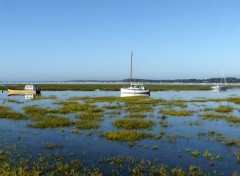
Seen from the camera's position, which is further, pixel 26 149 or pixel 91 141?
pixel 91 141

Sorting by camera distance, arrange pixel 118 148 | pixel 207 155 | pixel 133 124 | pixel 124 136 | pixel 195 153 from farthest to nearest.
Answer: pixel 133 124
pixel 124 136
pixel 118 148
pixel 195 153
pixel 207 155

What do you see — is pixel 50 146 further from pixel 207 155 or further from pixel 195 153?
pixel 207 155

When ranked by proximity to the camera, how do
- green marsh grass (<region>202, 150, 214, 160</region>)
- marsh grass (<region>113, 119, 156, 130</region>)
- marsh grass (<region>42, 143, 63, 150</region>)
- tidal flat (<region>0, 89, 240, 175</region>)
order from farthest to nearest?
marsh grass (<region>113, 119, 156, 130</region>) → marsh grass (<region>42, 143, 63, 150</region>) → green marsh grass (<region>202, 150, 214, 160</region>) → tidal flat (<region>0, 89, 240, 175</region>)

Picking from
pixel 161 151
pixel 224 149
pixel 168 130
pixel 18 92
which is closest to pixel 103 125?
pixel 168 130

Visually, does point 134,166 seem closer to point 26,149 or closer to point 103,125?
point 26,149

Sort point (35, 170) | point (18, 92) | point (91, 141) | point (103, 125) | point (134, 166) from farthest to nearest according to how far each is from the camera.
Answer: point (18, 92) < point (103, 125) < point (91, 141) < point (134, 166) < point (35, 170)

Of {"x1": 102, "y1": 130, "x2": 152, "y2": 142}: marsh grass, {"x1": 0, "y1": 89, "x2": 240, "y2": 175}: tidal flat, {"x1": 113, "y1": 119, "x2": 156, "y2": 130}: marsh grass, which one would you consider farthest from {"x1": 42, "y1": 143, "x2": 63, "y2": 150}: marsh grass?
{"x1": 113, "y1": 119, "x2": 156, "y2": 130}: marsh grass

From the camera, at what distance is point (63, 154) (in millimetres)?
21344

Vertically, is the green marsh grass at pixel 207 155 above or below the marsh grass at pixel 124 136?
below

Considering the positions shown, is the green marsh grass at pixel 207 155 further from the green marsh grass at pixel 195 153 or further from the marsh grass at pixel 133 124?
the marsh grass at pixel 133 124

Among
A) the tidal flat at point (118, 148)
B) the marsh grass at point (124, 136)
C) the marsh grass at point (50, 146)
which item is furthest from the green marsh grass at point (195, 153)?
the marsh grass at point (50, 146)

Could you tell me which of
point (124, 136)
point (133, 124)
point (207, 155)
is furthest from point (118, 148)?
point (133, 124)

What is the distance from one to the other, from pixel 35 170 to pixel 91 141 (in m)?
8.60

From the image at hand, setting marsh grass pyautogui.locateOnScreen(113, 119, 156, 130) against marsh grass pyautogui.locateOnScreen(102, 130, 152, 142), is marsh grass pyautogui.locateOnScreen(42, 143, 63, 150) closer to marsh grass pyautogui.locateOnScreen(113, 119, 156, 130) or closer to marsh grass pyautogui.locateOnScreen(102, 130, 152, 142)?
marsh grass pyautogui.locateOnScreen(102, 130, 152, 142)
